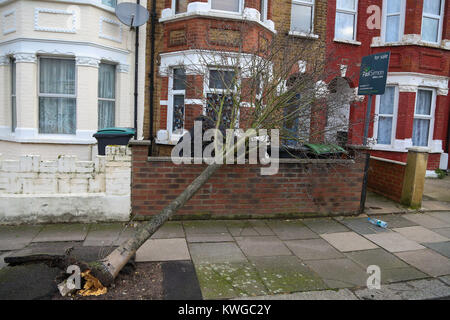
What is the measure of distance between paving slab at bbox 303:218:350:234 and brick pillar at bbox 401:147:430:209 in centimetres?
199

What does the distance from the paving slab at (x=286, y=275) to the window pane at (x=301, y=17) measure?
7772 millimetres

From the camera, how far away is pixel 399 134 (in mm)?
10336

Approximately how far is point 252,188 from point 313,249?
150 centimetres

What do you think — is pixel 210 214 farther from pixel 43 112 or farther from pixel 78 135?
pixel 43 112

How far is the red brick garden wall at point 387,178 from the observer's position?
280 inches

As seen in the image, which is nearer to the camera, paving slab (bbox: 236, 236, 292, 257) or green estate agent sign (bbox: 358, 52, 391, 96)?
paving slab (bbox: 236, 236, 292, 257)

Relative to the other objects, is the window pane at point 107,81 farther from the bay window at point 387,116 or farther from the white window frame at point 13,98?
the bay window at point 387,116

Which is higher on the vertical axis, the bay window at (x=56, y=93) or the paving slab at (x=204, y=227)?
the bay window at (x=56, y=93)

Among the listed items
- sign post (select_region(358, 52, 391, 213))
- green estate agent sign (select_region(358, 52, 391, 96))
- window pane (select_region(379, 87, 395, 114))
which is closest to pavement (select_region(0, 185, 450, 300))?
sign post (select_region(358, 52, 391, 213))

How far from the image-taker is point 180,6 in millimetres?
8812

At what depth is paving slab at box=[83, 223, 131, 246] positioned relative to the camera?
4.57 metres

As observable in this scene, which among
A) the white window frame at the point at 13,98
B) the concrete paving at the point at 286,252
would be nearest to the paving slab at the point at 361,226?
the concrete paving at the point at 286,252

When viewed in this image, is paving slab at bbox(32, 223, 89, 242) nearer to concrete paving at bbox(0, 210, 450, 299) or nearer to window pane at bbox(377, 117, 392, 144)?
concrete paving at bbox(0, 210, 450, 299)
